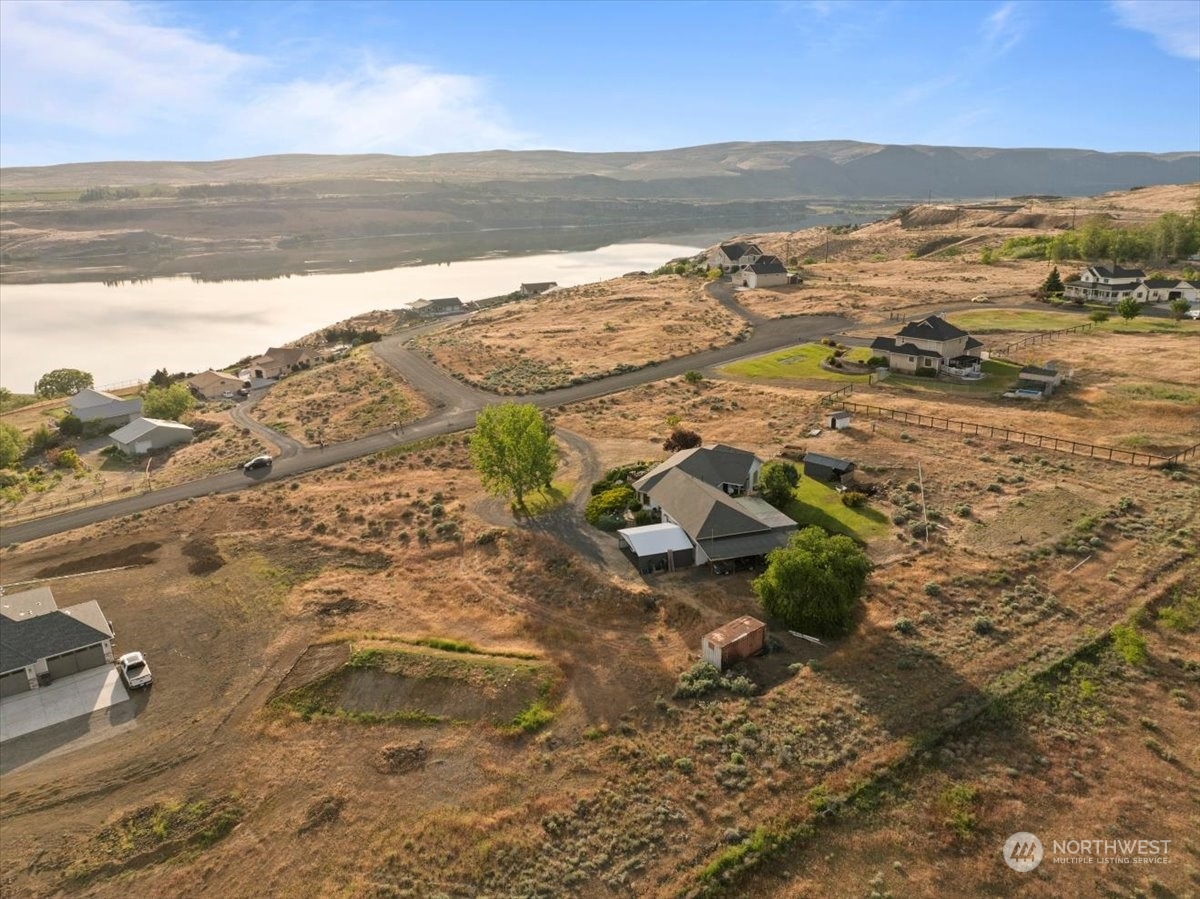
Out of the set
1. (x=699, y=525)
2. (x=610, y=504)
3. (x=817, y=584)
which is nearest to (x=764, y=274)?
(x=610, y=504)

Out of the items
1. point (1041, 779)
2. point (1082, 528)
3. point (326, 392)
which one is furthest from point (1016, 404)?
point (326, 392)

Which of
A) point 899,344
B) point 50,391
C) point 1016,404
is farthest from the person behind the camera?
point 50,391

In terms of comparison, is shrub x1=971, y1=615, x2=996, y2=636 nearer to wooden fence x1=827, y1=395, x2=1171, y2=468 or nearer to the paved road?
wooden fence x1=827, y1=395, x2=1171, y2=468

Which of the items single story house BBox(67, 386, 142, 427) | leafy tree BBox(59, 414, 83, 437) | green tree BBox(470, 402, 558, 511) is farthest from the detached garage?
leafy tree BBox(59, 414, 83, 437)

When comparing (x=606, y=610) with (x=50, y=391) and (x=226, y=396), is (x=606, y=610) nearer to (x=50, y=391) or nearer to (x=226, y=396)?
(x=226, y=396)

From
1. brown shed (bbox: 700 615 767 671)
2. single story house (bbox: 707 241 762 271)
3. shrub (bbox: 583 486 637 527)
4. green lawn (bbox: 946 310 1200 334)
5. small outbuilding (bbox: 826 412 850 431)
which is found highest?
single story house (bbox: 707 241 762 271)

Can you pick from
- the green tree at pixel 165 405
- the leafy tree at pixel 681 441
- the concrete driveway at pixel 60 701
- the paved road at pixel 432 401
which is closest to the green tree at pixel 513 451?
the leafy tree at pixel 681 441

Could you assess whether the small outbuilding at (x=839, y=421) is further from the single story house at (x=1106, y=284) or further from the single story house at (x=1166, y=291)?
the single story house at (x=1166, y=291)
